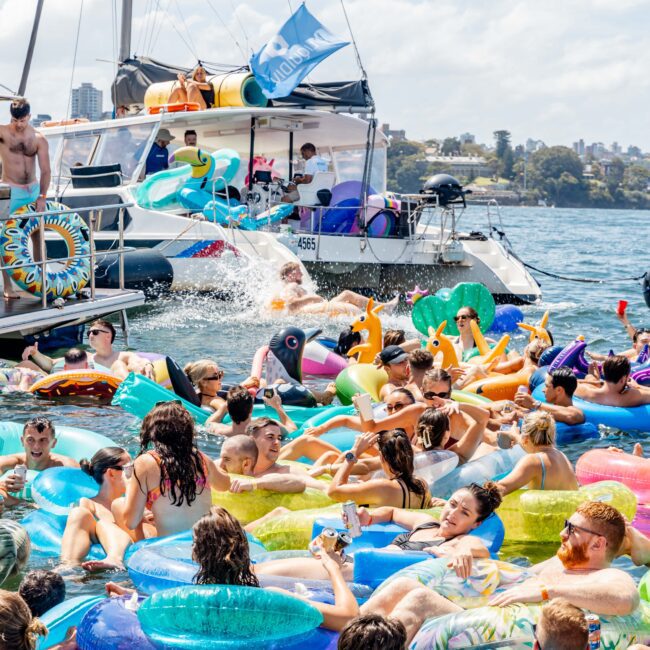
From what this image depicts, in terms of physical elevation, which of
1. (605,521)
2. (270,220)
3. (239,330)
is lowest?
(239,330)

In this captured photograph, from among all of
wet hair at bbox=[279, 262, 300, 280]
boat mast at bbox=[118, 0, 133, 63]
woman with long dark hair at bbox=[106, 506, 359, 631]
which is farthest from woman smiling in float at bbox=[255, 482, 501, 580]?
boat mast at bbox=[118, 0, 133, 63]

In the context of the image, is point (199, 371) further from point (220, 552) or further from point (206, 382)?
point (220, 552)

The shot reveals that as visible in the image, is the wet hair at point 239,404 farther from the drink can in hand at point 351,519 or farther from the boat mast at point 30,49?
the boat mast at point 30,49

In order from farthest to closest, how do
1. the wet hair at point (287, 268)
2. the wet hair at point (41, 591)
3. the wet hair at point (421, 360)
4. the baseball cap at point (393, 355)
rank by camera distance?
the wet hair at point (287, 268) < the baseball cap at point (393, 355) < the wet hair at point (421, 360) < the wet hair at point (41, 591)

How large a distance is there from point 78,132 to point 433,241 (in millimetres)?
6458

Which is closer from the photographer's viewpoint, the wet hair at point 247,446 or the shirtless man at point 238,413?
the wet hair at point 247,446

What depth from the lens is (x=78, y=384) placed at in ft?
34.4

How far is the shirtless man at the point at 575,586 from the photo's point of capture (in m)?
4.73

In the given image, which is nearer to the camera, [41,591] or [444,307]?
[41,591]

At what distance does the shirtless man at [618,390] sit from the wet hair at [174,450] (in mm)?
5183

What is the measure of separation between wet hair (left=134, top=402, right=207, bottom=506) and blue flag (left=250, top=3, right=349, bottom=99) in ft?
41.8

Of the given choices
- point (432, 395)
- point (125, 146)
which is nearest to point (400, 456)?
point (432, 395)

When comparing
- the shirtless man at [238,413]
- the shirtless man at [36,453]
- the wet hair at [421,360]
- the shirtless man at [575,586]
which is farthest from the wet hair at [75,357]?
the shirtless man at [575,586]

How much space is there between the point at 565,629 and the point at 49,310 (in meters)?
8.36
